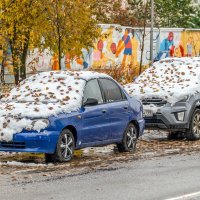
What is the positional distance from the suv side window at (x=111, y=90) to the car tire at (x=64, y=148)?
176cm

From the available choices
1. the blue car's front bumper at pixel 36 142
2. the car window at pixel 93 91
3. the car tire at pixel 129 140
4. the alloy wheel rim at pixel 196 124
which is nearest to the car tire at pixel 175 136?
the alloy wheel rim at pixel 196 124

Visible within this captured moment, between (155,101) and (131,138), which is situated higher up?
(155,101)

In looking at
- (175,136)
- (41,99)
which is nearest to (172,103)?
(175,136)

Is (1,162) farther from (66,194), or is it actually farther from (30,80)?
(66,194)

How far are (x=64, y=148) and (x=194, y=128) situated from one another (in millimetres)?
5822

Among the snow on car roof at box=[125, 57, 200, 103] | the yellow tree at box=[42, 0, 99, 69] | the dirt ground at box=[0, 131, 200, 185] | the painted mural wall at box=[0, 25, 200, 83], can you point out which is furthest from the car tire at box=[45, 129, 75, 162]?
the painted mural wall at box=[0, 25, 200, 83]

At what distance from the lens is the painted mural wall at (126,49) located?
51.7 m

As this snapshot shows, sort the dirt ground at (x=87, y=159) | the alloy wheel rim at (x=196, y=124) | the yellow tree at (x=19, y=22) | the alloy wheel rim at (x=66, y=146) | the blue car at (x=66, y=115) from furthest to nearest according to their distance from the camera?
the yellow tree at (x=19, y=22), the alloy wheel rim at (x=196, y=124), the alloy wheel rim at (x=66, y=146), the blue car at (x=66, y=115), the dirt ground at (x=87, y=159)

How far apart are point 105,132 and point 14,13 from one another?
344 inches

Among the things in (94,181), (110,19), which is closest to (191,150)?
(94,181)

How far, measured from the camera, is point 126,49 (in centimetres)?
5722

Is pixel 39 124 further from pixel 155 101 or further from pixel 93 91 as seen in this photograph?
pixel 155 101

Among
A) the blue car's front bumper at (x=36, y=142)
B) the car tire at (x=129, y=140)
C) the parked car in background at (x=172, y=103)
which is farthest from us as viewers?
the parked car in background at (x=172, y=103)

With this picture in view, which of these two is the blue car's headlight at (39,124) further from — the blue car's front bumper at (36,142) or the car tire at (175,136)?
the car tire at (175,136)
